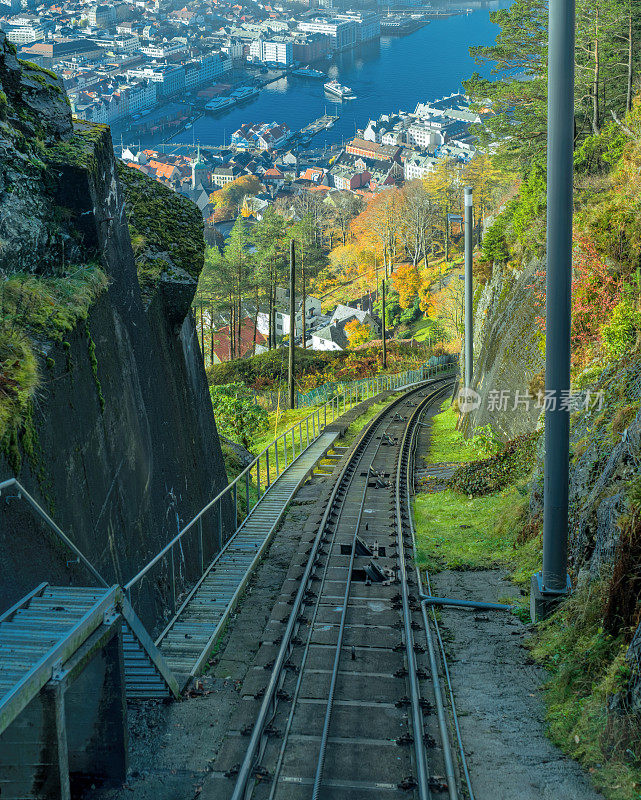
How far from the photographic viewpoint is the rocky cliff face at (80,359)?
7.43m

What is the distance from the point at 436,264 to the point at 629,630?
7848cm

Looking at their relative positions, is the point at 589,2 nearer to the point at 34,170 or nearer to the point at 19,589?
the point at 34,170

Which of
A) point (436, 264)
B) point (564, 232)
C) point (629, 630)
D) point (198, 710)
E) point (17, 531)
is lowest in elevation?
point (198, 710)

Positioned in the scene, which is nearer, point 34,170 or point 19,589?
point 19,589

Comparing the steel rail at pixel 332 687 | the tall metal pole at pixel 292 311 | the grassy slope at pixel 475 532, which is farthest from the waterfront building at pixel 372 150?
the steel rail at pixel 332 687

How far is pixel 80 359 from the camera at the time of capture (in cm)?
900

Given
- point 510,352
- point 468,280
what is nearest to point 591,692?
point 510,352

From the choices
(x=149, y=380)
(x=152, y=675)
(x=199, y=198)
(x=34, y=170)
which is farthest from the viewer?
(x=199, y=198)

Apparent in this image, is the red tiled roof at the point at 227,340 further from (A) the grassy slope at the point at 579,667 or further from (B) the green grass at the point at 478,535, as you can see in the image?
(A) the grassy slope at the point at 579,667

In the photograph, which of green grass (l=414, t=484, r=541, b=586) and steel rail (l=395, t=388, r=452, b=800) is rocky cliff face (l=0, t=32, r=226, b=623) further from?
green grass (l=414, t=484, r=541, b=586)

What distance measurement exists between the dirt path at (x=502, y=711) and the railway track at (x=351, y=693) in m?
0.34

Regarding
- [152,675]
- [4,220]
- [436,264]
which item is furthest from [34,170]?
[436,264]

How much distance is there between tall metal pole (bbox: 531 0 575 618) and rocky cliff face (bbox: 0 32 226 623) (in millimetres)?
4759

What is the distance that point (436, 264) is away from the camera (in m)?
84.0
